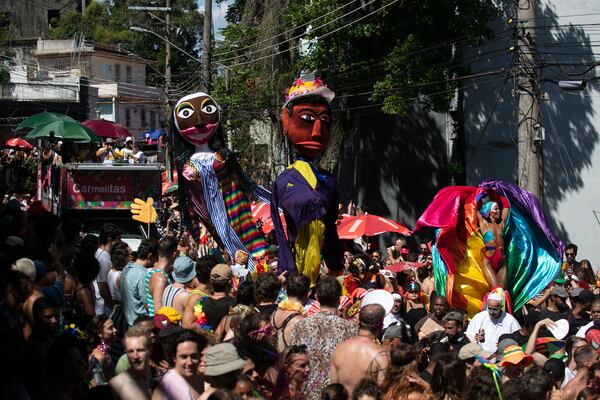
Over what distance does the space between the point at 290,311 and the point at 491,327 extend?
10.5 feet

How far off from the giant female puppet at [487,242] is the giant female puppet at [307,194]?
6.25 feet

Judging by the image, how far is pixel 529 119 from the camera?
16.9 m

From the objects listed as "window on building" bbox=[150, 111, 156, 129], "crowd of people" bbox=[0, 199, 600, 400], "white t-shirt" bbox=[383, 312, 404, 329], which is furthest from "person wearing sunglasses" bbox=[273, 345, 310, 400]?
"window on building" bbox=[150, 111, 156, 129]

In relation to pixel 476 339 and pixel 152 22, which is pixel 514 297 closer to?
pixel 476 339

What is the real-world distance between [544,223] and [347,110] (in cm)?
1365

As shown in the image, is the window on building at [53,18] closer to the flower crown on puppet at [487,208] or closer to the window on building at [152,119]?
the window on building at [152,119]

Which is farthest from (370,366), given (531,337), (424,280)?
(424,280)

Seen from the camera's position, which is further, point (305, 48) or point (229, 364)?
point (305, 48)

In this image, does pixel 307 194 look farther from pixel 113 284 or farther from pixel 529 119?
pixel 529 119

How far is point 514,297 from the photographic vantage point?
1300cm

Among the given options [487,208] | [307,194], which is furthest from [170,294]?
[487,208]

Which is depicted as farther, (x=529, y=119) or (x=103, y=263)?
(x=529, y=119)

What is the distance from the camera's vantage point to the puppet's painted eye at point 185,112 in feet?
44.1

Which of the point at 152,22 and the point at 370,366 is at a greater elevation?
the point at 152,22
